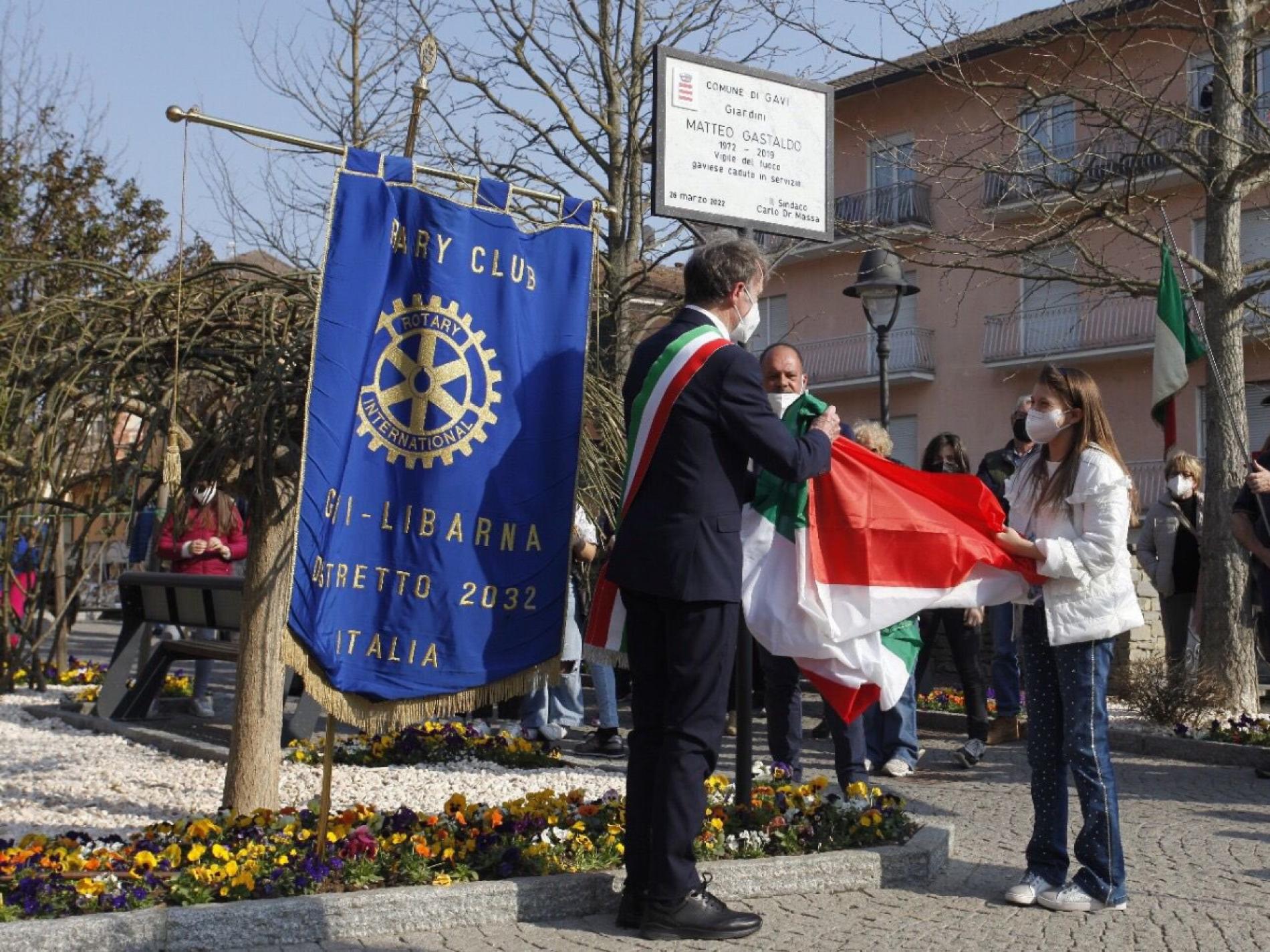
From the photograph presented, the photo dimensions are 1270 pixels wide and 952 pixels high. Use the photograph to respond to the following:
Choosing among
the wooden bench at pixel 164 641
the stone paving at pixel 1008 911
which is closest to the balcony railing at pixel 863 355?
the wooden bench at pixel 164 641

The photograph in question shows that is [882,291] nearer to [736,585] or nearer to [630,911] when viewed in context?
[736,585]

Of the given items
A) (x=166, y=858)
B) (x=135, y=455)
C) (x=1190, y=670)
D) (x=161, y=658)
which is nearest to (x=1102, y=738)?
(x=166, y=858)

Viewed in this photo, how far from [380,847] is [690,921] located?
3.82ft

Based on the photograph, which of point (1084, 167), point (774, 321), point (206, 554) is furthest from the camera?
point (774, 321)

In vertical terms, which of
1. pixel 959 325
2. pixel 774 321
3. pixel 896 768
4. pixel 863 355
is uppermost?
pixel 774 321

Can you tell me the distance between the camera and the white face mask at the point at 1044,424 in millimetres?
5723

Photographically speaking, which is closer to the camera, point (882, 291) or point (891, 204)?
point (882, 291)

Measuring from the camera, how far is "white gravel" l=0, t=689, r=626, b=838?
23.1 ft

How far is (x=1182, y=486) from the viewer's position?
12344mm

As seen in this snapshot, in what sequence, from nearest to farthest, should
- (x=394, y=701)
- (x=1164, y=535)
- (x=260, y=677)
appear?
(x=394, y=701) < (x=260, y=677) < (x=1164, y=535)

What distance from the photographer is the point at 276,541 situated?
6551 mm

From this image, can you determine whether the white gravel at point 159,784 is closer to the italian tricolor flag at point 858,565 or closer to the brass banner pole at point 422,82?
the italian tricolor flag at point 858,565

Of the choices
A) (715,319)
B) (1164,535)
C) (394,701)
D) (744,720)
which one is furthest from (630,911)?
(1164,535)

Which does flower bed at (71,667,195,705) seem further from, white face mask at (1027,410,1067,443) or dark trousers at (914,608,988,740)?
white face mask at (1027,410,1067,443)
